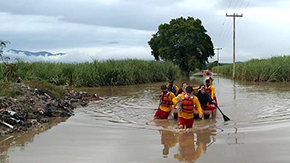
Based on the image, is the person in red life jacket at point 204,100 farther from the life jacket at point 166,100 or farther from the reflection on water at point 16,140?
the reflection on water at point 16,140

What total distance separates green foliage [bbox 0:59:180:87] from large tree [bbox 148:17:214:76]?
772 inches

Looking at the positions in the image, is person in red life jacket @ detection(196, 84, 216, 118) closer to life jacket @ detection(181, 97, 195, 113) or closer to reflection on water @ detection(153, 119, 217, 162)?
reflection on water @ detection(153, 119, 217, 162)

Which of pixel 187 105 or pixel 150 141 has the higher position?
pixel 187 105

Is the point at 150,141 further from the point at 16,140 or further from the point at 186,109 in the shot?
the point at 16,140

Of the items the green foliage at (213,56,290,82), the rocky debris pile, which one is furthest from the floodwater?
the green foliage at (213,56,290,82)

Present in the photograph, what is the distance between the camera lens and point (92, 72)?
84.5 feet

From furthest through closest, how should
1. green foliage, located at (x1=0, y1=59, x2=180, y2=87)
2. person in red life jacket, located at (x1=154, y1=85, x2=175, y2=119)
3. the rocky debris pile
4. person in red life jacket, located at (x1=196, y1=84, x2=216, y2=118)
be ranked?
green foliage, located at (x1=0, y1=59, x2=180, y2=87) < person in red life jacket, located at (x1=196, y1=84, x2=216, y2=118) < person in red life jacket, located at (x1=154, y1=85, x2=175, y2=119) < the rocky debris pile

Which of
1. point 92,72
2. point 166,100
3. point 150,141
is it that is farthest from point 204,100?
point 92,72

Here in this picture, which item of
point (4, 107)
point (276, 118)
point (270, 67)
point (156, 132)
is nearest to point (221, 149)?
point (156, 132)

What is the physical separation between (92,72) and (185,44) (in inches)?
1064

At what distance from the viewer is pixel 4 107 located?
33.2ft

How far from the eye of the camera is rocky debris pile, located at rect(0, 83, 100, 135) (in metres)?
8.95

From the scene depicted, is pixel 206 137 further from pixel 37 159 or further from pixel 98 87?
pixel 98 87

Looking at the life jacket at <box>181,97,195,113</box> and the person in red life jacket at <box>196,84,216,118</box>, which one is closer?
the life jacket at <box>181,97,195,113</box>
